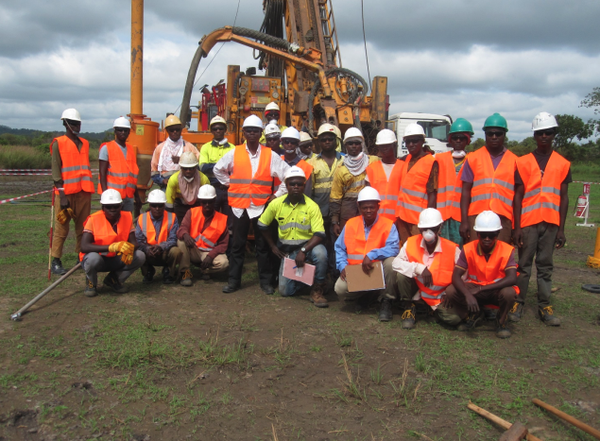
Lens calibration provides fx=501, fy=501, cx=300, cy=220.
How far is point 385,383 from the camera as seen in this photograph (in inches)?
143

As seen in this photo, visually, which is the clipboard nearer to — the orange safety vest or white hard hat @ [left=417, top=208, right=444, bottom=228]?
white hard hat @ [left=417, top=208, right=444, bottom=228]

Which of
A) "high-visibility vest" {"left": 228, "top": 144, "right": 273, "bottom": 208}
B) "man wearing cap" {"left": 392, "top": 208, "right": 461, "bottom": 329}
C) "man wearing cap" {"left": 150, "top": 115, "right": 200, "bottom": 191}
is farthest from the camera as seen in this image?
"man wearing cap" {"left": 150, "top": 115, "right": 200, "bottom": 191}

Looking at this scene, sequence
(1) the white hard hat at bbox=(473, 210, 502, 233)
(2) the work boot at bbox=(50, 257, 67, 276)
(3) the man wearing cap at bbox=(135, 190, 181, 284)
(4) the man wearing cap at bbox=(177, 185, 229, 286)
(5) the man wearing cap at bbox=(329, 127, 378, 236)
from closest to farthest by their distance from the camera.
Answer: (1) the white hard hat at bbox=(473, 210, 502, 233) → (5) the man wearing cap at bbox=(329, 127, 378, 236) → (3) the man wearing cap at bbox=(135, 190, 181, 284) → (4) the man wearing cap at bbox=(177, 185, 229, 286) → (2) the work boot at bbox=(50, 257, 67, 276)

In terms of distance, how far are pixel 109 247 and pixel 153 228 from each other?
85 cm

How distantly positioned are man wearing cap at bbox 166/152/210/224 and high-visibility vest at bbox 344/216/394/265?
2198 mm

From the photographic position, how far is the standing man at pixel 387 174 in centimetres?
542

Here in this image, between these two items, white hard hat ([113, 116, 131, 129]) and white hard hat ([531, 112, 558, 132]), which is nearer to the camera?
white hard hat ([531, 112, 558, 132])

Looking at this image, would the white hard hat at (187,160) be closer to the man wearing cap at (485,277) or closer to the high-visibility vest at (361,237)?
the high-visibility vest at (361,237)

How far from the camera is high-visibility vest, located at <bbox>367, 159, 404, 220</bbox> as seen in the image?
5434mm

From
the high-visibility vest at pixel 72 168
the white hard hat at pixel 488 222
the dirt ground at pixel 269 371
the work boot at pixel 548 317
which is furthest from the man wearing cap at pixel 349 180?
the high-visibility vest at pixel 72 168

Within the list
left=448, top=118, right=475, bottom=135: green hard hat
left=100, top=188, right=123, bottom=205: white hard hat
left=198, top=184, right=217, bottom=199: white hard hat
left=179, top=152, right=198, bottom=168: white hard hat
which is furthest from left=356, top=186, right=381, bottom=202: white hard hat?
left=100, top=188, right=123, bottom=205: white hard hat

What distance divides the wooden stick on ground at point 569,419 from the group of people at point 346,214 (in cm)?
127

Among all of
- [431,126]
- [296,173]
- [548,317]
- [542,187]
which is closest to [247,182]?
[296,173]

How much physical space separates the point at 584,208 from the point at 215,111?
902 centimetres
